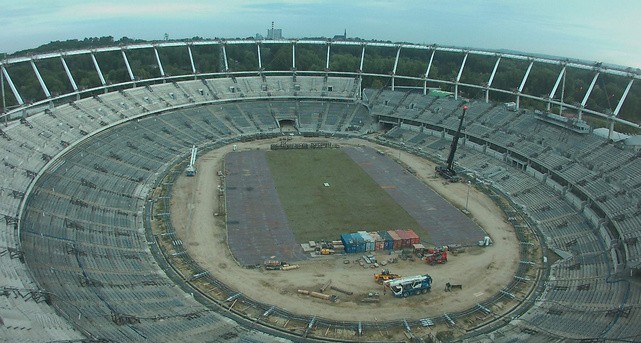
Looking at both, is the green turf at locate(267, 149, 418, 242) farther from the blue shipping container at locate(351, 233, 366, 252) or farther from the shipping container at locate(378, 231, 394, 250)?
the shipping container at locate(378, 231, 394, 250)

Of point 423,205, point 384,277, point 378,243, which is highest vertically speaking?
point 378,243

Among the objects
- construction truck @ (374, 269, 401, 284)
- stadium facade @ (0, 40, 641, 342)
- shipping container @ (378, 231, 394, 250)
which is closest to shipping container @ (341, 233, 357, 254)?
shipping container @ (378, 231, 394, 250)

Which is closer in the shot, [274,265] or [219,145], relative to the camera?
[274,265]

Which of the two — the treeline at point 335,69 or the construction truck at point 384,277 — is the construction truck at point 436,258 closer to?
the construction truck at point 384,277

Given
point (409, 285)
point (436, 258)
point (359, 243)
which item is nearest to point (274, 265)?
point (359, 243)

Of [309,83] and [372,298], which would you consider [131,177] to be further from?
[309,83]

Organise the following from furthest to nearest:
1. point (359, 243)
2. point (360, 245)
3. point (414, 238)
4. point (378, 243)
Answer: point (414, 238) → point (378, 243) → point (360, 245) → point (359, 243)

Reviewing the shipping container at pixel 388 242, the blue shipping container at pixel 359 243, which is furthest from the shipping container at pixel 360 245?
the shipping container at pixel 388 242

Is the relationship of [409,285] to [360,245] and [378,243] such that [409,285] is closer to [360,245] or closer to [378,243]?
[378,243]
